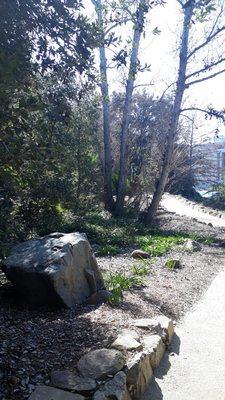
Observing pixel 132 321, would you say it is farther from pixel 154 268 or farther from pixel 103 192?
pixel 103 192

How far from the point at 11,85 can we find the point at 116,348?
239 cm

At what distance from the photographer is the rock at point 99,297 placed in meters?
4.98

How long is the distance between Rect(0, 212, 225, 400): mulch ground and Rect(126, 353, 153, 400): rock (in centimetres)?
37

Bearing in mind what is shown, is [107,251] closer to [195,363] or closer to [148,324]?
[148,324]

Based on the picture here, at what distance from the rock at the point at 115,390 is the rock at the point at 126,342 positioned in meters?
0.43

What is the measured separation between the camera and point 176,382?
369cm

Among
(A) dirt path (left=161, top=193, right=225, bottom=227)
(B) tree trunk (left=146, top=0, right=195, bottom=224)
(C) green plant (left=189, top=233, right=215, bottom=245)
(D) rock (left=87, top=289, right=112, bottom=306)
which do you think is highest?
(B) tree trunk (left=146, top=0, right=195, bottom=224)

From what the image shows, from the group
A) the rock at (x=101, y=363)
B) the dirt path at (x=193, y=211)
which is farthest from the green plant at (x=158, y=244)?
the dirt path at (x=193, y=211)

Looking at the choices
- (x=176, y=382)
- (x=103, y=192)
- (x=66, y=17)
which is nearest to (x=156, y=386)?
(x=176, y=382)

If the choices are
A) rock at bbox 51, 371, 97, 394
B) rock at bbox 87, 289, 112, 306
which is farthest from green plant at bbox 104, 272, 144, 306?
rock at bbox 51, 371, 97, 394

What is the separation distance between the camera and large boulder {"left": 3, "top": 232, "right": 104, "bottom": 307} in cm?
461

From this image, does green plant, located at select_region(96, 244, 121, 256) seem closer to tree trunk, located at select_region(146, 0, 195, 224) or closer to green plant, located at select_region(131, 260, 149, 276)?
green plant, located at select_region(131, 260, 149, 276)

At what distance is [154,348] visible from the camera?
3889mm

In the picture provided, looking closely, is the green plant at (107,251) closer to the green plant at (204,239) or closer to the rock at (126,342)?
the green plant at (204,239)
